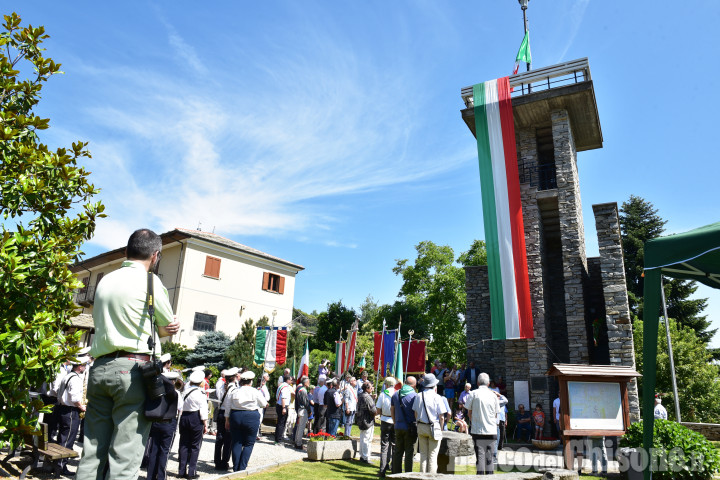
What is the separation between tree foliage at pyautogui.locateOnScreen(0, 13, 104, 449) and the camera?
14.4 ft

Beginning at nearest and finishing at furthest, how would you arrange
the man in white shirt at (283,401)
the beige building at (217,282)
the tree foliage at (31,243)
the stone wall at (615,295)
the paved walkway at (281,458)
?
the tree foliage at (31,243) → the paved walkway at (281,458) → the man in white shirt at (283,401) → the stone wall at (615,295) → the beige building at (217,282)

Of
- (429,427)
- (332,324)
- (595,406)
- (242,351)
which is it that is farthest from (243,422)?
(332,324)

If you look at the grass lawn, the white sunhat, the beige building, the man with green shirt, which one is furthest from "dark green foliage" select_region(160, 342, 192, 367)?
the man with green shirt

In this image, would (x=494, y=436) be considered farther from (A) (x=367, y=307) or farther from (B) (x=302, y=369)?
(A) (x=367, y=307)

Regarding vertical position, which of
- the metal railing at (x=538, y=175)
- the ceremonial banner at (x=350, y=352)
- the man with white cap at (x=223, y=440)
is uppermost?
the metal railing at (x=538, y=175)

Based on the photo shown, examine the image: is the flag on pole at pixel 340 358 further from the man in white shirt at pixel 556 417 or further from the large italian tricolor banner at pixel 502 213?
the man in white shirt at pixel 556 417

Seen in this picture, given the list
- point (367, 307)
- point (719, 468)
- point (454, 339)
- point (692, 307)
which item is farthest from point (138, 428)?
point (367, 307)

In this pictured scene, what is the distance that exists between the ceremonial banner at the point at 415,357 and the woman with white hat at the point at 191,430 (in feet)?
38.0

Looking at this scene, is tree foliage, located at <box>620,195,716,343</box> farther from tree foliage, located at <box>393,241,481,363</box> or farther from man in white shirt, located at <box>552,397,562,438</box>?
man in white shirt, located at <box>552,397,562,438</box>

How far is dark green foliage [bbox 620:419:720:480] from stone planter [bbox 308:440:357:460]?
6191 mm

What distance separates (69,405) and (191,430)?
2.43m

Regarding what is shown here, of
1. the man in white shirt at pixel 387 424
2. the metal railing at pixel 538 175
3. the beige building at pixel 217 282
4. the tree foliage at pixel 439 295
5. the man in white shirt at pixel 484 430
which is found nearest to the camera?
the man in white shirt at pixel 484 430

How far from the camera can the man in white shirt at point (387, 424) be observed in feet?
31.6

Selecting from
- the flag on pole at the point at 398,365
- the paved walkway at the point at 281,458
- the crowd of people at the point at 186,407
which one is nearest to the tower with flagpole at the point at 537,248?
the crowd of people at the point at 186,407
